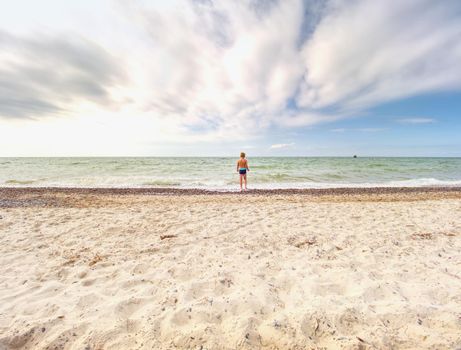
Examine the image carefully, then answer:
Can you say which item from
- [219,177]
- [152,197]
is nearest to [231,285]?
[152,197]

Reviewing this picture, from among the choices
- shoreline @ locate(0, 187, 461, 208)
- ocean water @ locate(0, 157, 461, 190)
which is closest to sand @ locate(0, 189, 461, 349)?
shoreline @ locate(0, 187, 461, 208)

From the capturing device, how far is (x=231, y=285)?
3305 millimetres

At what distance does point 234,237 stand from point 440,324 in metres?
3.59

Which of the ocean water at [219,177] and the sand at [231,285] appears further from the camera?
the ocean water at [219,177]

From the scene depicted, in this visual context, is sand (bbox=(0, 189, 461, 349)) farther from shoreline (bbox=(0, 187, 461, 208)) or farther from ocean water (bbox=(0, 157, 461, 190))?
ocean water (bbox=(0, 157, 461, 190))

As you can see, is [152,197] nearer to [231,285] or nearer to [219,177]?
[231,285]

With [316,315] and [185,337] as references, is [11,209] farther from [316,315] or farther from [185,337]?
[316,315]

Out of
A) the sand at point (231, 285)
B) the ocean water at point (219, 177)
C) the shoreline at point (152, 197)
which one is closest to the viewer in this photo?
the sand at point (231, 285)

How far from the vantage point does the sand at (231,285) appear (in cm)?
237

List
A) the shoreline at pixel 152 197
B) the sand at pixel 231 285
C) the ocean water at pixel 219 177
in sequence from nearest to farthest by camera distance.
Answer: the sand at pixel 231 285 → the shoreline at pixel 152 197 → the ocean water at pixel 219 177

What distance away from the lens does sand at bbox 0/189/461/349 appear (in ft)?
7.78

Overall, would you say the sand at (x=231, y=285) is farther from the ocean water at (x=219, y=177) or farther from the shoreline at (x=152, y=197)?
the ocean water at (x=219, y=177)

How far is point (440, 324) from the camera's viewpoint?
241cm

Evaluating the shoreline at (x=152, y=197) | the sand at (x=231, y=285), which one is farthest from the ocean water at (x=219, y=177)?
the sand at (x=231, y=285)
